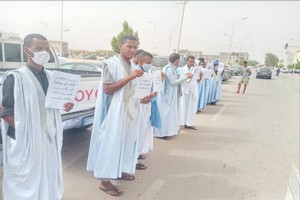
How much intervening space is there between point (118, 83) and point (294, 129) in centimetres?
594

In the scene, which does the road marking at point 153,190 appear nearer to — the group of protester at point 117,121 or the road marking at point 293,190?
the group of protester at point 117,121

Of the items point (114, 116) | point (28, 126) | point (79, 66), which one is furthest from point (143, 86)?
point (79, 66)

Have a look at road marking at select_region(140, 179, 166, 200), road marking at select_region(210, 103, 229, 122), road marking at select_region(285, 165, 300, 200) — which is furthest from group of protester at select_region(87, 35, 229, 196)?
road marking at select_region(210, 103, 229, 122)

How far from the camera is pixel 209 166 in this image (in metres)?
4.16

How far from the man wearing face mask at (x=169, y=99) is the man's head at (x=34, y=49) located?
2.97 metres

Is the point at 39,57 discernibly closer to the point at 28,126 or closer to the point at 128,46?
the point at 28,126

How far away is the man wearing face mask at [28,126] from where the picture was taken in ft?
6.91

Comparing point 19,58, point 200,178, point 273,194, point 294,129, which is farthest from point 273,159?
point 19,58

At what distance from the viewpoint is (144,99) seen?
3.38 metres

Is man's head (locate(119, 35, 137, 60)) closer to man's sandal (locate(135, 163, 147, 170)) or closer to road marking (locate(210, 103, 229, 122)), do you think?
man's sandal (locate(135, 163, 147, 170))

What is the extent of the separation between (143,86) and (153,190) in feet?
4.29

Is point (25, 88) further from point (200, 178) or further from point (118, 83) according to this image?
point (200, 178)

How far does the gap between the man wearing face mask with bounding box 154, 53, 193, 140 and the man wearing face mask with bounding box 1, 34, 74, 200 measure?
2.87 meters

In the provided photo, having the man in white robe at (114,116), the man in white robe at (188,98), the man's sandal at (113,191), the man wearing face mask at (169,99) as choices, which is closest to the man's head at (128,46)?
the man in white robe at (114,116)
